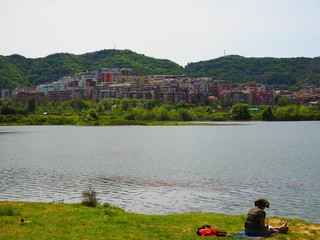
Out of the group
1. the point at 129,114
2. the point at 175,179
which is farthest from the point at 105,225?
the point at 129,114

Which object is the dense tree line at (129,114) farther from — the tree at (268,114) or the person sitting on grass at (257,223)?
the person sitting on grass at (257,223)

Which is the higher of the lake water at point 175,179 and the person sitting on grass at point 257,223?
the person sitting on grass at point 257,223

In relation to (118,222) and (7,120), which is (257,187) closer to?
(118,222)

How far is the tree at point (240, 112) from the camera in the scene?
174875mm

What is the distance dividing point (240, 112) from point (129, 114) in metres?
42.6

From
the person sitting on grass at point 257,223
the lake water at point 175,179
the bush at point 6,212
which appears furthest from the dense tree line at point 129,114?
the person sitting on grass at point 257,223

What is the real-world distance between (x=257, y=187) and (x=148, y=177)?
9.86 meters

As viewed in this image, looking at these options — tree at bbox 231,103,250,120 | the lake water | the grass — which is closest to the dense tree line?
tree at bbox 231,103,250,120

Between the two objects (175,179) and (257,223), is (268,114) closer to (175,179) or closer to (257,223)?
(175,179)

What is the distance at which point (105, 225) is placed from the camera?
17.2 meters

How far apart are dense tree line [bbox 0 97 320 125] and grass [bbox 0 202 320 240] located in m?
135

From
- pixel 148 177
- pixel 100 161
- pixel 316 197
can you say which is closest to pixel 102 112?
pixel 100 161

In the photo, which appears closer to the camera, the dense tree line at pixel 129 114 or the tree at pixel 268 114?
the dense tree line at pixel 129 114

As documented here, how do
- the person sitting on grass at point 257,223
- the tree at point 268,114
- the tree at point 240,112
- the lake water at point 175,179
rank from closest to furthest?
the person sitting on grass at point 257,223 → the lake water at point 175,179 → the tree at point 268,114 → the tree at point 240,112
